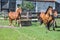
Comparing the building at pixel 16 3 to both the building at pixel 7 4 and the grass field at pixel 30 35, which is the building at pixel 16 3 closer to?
the building at pixel 7 4

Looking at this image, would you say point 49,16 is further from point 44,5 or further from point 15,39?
point 44,5

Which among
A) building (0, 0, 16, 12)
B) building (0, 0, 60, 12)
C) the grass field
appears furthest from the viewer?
building (0, 0, 16, 12)

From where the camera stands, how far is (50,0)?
78750mm

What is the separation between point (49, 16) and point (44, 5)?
186 feet

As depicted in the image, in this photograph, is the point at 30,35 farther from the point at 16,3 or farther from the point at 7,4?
the point at 7,4

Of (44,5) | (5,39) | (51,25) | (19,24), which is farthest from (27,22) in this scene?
(44,5)

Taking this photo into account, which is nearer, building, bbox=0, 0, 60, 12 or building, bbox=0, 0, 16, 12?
building, bbox=0, 0, 60, 12

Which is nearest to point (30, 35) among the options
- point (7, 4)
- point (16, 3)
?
point (16, 3)

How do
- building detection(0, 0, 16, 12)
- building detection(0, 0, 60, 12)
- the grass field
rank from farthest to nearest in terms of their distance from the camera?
building detection(0, 0, 16, 12) → building detection(0, 0, 60, 12) → the grass field

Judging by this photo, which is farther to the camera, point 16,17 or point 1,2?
point 1,2

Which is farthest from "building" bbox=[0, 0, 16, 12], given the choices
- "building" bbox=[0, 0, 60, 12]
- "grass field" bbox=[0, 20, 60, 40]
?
"grass field" bbox=[0, 20, 60, 40]

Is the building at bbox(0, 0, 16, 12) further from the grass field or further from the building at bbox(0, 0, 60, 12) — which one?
the grass field

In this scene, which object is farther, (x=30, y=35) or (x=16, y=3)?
(x=16, y=3)

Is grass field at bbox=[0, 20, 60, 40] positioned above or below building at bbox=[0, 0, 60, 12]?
below
